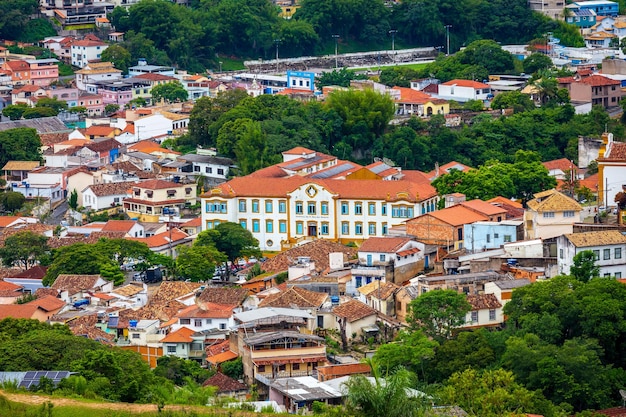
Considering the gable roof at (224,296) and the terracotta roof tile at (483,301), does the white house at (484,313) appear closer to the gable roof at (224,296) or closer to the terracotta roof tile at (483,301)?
the terracotta roof tile at (483,301)

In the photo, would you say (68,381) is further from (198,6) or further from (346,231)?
(198,6)

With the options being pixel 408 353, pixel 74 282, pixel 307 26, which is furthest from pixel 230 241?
pixel 307 26

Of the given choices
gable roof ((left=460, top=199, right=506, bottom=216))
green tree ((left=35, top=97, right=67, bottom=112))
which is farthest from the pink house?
gable roof ((left=460, top=199, right=506, bottom=216))

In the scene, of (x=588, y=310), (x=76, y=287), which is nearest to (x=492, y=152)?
(x=76, y=287)

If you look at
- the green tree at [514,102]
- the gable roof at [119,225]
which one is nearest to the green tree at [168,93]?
the green tree at [514,102]

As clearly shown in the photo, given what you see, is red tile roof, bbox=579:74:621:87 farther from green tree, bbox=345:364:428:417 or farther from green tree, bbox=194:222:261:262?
green tree, bbox=345:364:428:417

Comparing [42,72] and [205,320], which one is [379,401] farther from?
[42,72]
